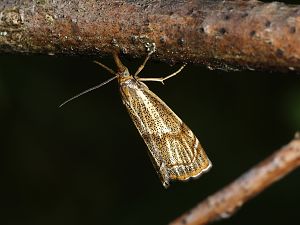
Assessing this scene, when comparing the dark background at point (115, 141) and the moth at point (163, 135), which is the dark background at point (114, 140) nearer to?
the dark background at point (115, 141)

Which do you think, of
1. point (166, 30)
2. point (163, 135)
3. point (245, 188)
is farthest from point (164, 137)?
point (245, 188)

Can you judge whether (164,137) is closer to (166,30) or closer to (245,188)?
(166,30)

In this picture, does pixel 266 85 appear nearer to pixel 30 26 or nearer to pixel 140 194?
pixel 140 194

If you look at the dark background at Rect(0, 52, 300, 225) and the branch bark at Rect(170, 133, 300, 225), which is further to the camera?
the dark background at Rect(0, 52, 300, 225)

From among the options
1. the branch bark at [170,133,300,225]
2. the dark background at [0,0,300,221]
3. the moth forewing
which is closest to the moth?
the moth forewing

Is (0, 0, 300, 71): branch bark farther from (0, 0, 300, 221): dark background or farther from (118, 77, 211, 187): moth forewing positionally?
(0, 0, 300, 221): dark background

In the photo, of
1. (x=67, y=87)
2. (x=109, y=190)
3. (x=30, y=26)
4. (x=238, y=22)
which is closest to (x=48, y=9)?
(x=30, y=26)
